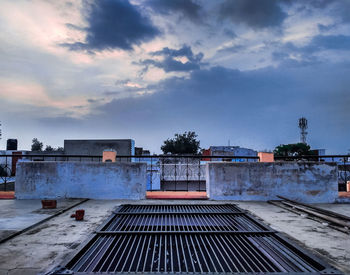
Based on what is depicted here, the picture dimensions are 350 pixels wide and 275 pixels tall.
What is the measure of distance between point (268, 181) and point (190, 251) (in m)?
4.73

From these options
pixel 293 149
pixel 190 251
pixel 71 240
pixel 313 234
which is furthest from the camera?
pixel 293 149

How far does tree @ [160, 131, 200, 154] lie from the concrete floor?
44.7m

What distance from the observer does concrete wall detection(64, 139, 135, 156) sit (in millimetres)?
24953

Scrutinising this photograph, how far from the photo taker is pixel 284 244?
10.6ft

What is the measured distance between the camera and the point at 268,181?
6.98 m

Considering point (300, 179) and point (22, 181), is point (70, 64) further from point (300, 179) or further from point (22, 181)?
point (300, 179)

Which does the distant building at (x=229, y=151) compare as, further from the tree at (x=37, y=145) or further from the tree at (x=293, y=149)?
the tree at (x=37, y=145)

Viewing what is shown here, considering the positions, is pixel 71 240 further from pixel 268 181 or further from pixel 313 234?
pixel 268 181

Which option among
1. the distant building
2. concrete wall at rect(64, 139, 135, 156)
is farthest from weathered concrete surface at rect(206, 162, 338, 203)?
the distant building

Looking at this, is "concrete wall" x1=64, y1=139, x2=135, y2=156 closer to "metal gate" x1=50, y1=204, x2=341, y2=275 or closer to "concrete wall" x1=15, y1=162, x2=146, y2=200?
"concrete wall" x1=15, y1=162, x2=146, y2=200

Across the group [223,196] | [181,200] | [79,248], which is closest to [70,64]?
[181,200]

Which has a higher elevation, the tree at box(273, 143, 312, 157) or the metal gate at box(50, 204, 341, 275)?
the tree at box(273, 143, 312, 157)

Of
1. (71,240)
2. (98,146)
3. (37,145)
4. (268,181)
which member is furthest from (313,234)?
(37,145)

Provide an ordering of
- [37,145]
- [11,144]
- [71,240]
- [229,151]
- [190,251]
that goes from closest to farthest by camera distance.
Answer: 1. [190,251]
2. [71,240]
3. [11,144]
4. [229,151]
5. [37,145]
